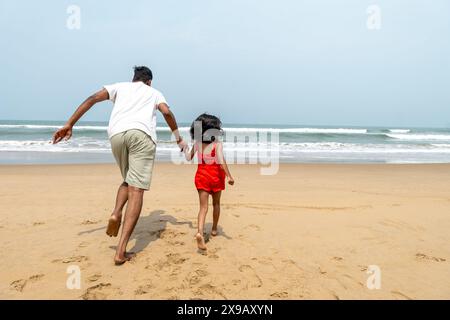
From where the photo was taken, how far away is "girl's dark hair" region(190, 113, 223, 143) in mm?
3703

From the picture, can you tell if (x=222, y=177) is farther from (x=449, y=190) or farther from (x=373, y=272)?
(x=449, y=190)

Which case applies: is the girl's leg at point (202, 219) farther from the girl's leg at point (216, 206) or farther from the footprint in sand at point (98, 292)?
the footprint in sand at point (98, 292)

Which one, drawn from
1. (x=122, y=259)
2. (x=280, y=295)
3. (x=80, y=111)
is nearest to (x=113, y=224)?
(x=122, y=259)

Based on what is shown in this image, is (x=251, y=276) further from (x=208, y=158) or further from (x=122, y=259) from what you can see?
(x=208, y=158)

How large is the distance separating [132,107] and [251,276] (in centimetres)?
183

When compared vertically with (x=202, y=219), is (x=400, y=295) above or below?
below

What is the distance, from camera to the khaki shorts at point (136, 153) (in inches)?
121

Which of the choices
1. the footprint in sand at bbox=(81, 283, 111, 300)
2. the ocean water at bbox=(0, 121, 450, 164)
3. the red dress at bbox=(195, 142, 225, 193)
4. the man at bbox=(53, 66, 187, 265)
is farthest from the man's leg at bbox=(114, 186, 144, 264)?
the ocean water at bbox=(0, 121, 450, 164)

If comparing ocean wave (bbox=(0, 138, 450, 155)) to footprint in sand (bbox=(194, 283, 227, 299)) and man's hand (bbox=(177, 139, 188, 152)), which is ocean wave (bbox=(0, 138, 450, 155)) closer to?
man's hand (bbox=(177, 139, 188, 152))

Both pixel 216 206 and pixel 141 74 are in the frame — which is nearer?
pixel 141 74

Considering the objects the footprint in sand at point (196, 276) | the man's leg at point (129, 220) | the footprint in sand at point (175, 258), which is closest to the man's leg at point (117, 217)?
the man's leg at point (129, 220)

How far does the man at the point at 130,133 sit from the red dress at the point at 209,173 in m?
0.66

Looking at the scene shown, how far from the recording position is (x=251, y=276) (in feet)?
9.45
